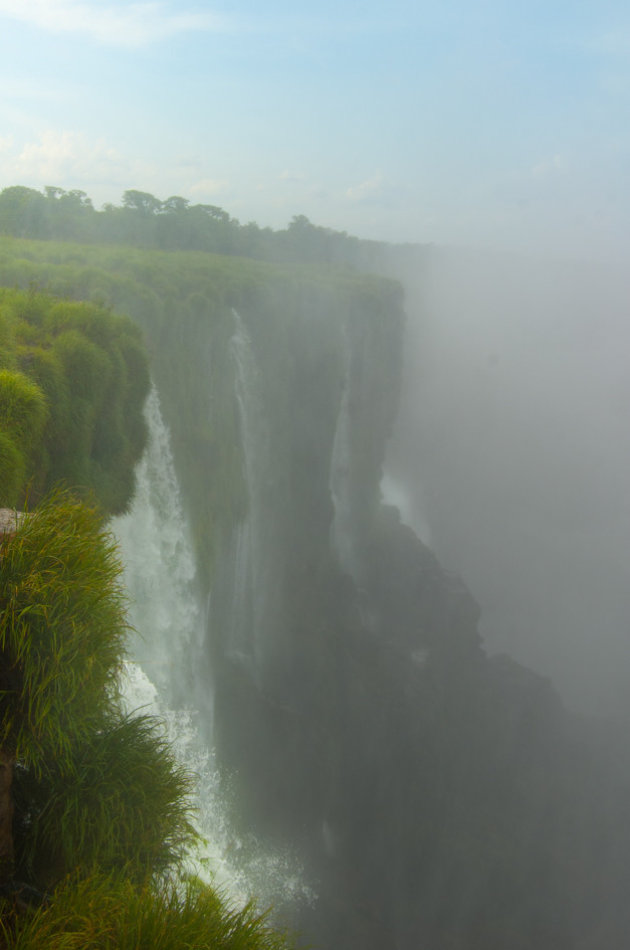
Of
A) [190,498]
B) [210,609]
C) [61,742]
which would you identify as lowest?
[210,609]

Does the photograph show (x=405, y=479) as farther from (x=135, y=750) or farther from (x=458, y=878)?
(x=135, y=750)

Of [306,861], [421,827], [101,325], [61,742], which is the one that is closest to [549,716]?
[421,827]

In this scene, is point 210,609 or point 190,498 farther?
point 210,609

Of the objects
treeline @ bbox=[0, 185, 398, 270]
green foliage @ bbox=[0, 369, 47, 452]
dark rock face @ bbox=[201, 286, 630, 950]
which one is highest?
treeline @ bbox=[0, 185, 398, 270]

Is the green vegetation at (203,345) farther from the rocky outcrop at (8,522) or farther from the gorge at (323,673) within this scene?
the rocky outcrop at (8,522)

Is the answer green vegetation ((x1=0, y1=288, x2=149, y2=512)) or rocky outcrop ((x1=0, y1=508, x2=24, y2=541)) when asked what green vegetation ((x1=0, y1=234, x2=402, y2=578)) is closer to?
green vegetation ((x1=0, y1=288, x2=149, y2=512))

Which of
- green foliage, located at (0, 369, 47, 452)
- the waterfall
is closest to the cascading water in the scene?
the waterfall
